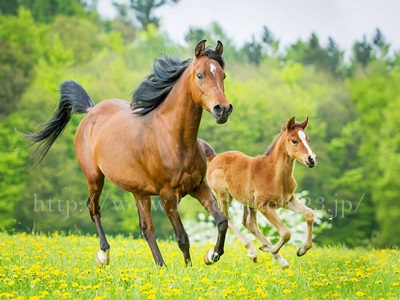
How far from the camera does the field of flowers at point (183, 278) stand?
18.2 ft

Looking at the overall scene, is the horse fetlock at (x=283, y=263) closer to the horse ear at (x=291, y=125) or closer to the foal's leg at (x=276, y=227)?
the foal's leg at (x=276, y=227)

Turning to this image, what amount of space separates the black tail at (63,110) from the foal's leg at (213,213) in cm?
304

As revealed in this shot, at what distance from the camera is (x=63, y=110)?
9.62 meters

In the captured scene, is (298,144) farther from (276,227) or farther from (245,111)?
(245,111)

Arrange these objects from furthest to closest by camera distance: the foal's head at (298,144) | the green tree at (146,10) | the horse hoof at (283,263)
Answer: the green tree at (146,10) < the foal's head at (298,144) < the horse hoof at (283,263)

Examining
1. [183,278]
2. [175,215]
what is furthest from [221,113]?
[183,278]

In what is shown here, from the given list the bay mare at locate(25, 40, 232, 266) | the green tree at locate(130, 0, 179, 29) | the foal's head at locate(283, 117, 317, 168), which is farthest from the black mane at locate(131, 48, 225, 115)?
the green tree at locate(130, 0, 179, 29)

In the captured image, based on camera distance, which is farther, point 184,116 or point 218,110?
point 184,116

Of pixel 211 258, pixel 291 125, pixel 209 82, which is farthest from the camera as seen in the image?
pixel 291 125

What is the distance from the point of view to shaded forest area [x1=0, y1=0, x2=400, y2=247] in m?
35.6

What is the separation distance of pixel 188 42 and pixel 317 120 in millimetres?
18578

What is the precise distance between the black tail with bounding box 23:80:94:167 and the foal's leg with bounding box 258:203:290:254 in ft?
9.73

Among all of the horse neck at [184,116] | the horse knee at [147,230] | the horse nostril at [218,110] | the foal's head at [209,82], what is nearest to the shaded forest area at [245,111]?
the horse knee at [147,230]

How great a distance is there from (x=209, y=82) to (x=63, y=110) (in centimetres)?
377
